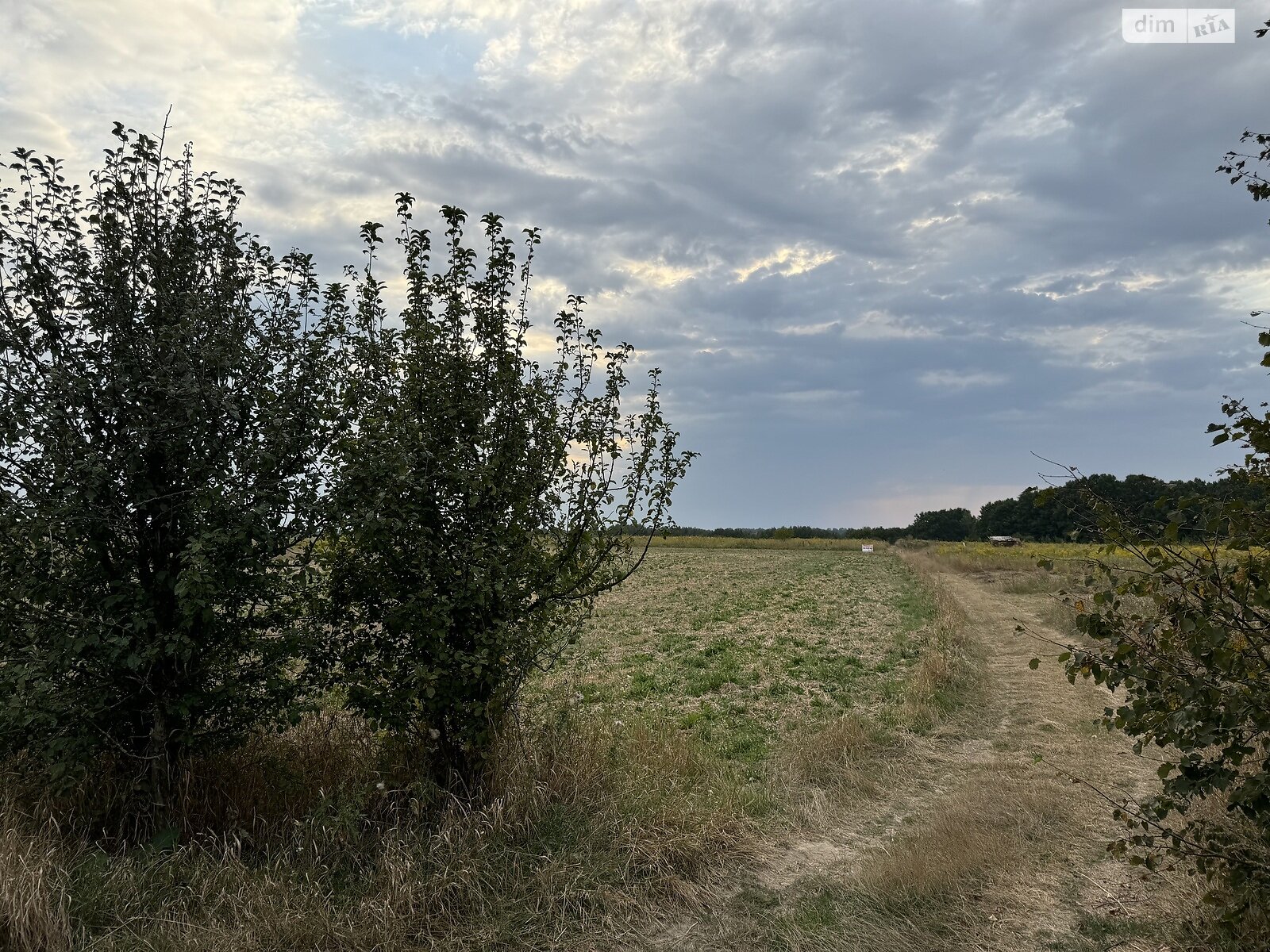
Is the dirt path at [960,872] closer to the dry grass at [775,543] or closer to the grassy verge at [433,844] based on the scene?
the grassy verge at [433,844]

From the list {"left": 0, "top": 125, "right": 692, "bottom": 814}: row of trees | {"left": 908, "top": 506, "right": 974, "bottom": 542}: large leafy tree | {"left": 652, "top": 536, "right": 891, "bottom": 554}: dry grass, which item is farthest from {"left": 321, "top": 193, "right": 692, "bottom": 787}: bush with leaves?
{"left": 908, "top": 506, "right": 974, "bottom": 542}: large leafy tree

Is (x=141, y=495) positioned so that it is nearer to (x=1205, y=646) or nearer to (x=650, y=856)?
(x=650, y=856)

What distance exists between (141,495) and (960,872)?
675cm

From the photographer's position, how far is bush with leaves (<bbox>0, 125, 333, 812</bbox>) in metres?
5.46

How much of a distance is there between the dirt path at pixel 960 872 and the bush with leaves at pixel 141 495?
155 inches

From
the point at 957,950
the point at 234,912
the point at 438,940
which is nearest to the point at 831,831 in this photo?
the point at 957,950

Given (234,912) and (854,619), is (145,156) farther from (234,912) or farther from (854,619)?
(854,619)

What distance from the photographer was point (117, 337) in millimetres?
5766

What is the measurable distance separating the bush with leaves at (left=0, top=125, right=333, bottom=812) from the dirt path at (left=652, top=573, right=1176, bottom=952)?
3946mm

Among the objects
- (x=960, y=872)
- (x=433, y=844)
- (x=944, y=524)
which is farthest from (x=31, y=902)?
(x=944, y=524)

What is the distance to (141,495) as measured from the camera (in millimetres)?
5691

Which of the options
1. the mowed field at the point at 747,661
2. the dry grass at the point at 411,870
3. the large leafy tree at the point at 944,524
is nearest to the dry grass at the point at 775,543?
the large leafy tree at the point at 944,524

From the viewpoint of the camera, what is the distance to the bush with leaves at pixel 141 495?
546cm

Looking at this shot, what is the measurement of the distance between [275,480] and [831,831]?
5.71 meters
